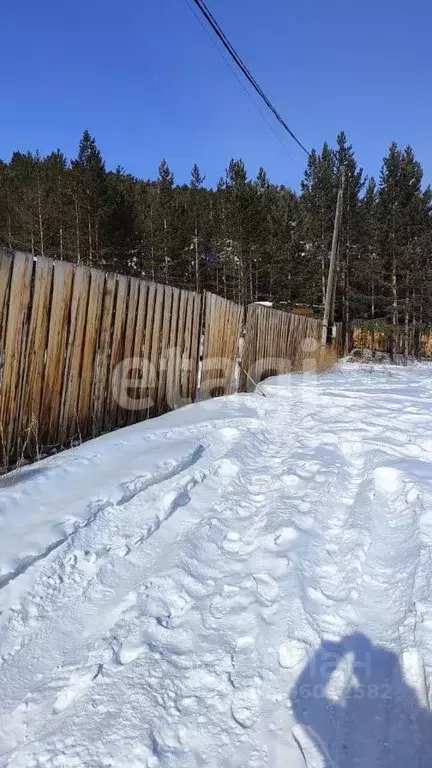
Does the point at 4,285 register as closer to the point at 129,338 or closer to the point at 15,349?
the point at 15,349

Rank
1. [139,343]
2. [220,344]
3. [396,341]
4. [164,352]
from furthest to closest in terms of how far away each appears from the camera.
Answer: [396,341] < [220,344] < [164,352] < [139,343]

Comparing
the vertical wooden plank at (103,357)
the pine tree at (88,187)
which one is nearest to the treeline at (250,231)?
the pine tree at (88,187)

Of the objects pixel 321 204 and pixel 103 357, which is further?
pixel 321 204

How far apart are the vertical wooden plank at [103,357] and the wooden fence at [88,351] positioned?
10 millimetres

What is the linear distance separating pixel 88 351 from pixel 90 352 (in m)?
0.03

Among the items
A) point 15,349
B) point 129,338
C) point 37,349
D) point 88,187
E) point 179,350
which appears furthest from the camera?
point 88,187

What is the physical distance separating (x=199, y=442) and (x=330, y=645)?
8.74ft

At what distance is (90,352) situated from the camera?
169 inches

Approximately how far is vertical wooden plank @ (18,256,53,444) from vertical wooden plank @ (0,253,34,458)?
0.21 ft

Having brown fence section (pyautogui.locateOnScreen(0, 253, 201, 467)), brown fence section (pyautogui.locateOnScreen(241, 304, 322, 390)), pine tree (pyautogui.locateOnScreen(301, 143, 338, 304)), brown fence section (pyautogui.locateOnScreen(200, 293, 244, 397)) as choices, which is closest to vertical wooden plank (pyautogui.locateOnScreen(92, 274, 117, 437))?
brown fence section (pyautogui.locateOnScreen(0, 253, 201, 467))

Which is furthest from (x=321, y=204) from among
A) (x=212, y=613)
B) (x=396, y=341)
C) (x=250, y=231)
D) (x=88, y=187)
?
(x=212, y=613)

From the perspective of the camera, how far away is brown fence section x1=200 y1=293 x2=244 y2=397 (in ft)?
22.3

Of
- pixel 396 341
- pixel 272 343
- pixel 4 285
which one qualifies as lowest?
pixel 4 285

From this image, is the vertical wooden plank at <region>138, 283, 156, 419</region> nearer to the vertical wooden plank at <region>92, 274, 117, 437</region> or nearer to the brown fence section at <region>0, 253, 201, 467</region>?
the brown fence section at <region>0, 253, 201, 467</region>
